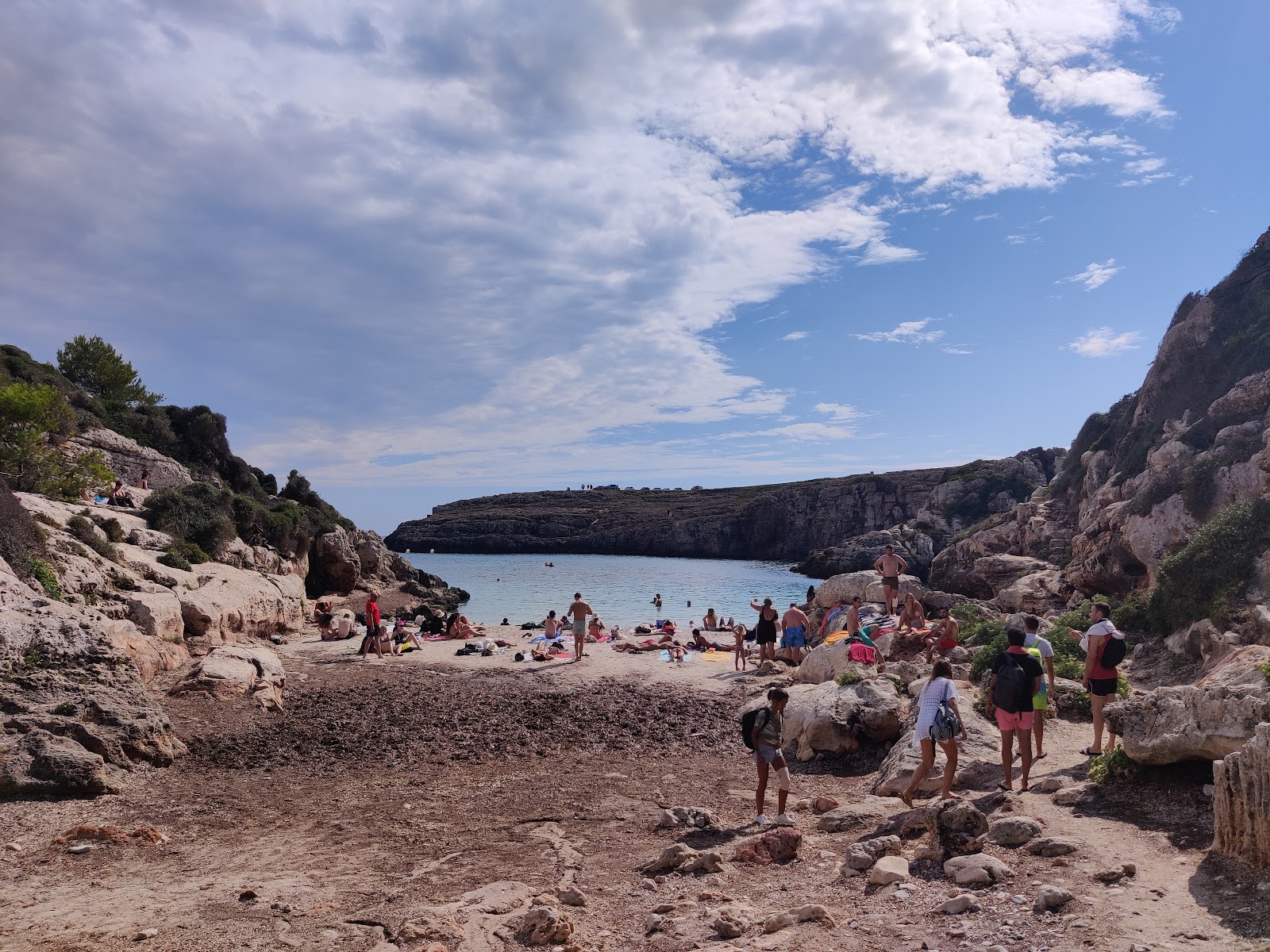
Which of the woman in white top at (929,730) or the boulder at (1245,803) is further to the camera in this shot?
the woman in white top at (929,730)

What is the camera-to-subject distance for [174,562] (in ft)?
62.6

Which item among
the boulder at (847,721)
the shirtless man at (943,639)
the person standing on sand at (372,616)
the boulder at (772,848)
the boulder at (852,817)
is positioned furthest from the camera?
the person standing on sand at (372,616)

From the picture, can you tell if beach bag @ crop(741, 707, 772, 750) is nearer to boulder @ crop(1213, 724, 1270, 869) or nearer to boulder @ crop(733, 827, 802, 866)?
boulder @ crop(733, 827, 802, 866)

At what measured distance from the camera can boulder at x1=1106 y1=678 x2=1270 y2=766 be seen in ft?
21.0

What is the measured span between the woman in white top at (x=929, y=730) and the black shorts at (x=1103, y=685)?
2084 mm

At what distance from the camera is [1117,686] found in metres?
9.59

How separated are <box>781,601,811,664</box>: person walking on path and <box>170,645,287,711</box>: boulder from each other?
11.4m

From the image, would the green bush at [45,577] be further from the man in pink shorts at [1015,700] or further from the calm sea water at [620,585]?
the calm sea water at [620,585]

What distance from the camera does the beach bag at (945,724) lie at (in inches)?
307

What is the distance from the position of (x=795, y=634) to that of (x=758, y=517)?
7442 cm

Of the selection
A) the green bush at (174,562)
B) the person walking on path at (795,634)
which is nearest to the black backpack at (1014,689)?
the person walking on path at (795,634)

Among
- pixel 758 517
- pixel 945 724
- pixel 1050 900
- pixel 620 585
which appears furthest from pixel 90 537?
pixel 758 517

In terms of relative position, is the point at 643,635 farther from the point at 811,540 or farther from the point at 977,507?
the point at 811,540

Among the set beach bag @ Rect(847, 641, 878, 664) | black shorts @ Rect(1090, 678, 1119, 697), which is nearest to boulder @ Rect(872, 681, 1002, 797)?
black shorts @ Rect(1090, 678, 1119, 697)
